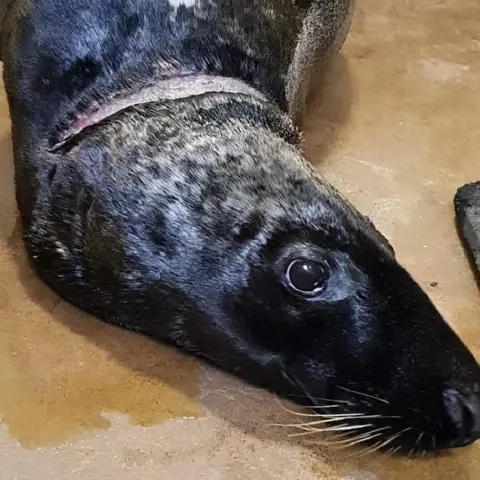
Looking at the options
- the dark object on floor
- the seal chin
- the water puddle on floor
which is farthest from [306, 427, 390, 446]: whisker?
the dark object on floor

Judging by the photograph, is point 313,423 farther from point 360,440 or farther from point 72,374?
point 72,374

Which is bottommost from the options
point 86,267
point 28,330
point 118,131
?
point 28,330

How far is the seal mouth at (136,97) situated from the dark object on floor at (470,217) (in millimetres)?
495

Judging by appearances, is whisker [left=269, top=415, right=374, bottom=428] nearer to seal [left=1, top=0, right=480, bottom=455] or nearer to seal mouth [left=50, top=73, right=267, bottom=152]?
seal [left=1, top=0, right=480, bottom=455]

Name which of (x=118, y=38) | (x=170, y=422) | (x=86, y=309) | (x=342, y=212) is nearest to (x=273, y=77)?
(x=118, y=38)

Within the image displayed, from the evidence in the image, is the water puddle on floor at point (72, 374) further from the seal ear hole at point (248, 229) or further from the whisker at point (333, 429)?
the seal ear hole at point (248, 229)

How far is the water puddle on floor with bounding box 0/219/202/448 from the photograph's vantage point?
1379 mm

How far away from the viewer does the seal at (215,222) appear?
1264 millimetres

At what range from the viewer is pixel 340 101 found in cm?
205

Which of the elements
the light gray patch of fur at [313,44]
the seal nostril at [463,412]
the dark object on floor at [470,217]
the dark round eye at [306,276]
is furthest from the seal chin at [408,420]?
the light gray patch of fur at [313,44]

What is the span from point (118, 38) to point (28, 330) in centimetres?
46

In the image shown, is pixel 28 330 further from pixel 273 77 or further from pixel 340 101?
pixel 340 101

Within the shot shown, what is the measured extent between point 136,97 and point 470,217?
0.63 metres

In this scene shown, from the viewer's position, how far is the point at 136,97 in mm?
1486
